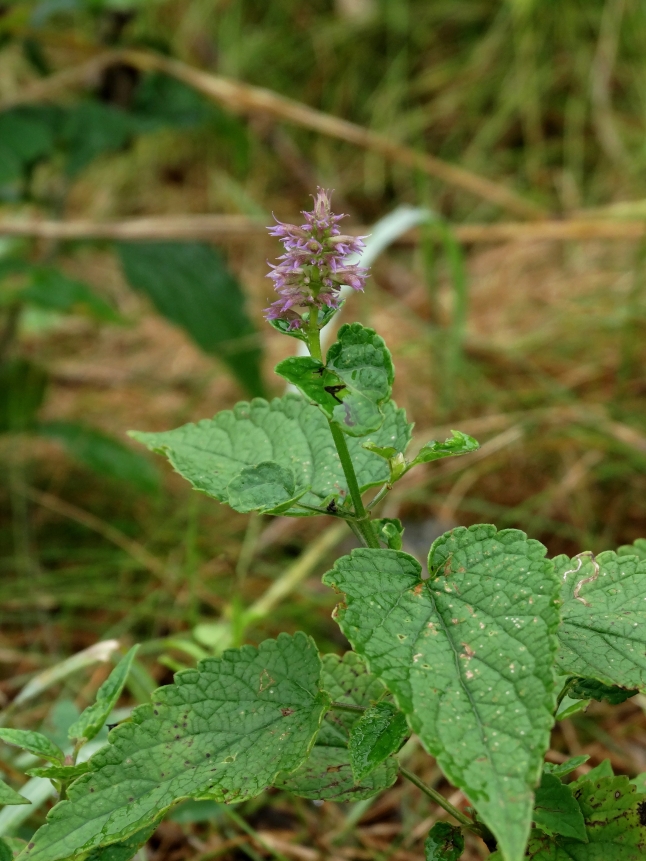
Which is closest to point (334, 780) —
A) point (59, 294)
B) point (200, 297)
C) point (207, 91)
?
point (59, 294)

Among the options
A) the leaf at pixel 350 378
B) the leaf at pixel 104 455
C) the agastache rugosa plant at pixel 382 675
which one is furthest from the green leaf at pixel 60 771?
the leaf at pixel 104 455

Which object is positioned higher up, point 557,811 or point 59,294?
point 59,294

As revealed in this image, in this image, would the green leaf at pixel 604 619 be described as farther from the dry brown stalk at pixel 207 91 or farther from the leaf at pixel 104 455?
the dry brown stalk at pixel 207 91

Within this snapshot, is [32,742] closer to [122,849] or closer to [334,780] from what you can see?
[122,849]

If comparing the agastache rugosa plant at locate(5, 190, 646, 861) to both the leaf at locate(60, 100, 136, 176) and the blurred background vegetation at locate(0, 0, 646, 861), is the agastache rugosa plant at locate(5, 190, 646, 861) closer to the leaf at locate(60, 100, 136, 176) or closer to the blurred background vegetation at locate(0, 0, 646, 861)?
the blurred background vegetation at locate(0, 0, 646, 861)

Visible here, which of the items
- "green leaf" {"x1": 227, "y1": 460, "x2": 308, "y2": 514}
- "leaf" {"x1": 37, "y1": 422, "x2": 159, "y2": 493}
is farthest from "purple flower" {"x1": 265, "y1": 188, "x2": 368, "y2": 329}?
"leaf" {"x1": 37, "y1": 422, "x2": 159, "y2": 493}
